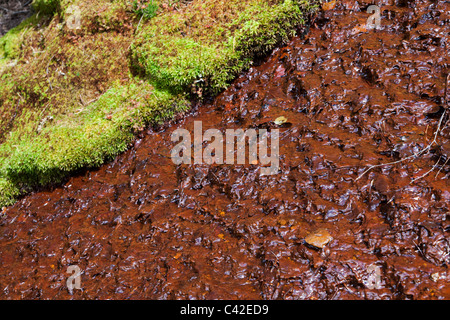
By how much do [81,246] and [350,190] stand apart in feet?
11.0

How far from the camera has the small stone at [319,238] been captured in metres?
3.28

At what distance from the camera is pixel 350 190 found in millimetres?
3646

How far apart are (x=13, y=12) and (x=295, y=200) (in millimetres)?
9597

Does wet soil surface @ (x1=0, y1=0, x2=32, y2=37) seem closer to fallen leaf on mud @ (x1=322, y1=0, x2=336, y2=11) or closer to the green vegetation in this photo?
the green vegetation

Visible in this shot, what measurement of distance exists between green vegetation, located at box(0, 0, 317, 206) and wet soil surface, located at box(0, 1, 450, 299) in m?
0.33

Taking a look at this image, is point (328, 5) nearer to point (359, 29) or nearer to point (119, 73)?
point (359, 29)

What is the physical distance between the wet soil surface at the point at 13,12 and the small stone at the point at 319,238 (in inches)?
378

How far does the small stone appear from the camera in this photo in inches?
129

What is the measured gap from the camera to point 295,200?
149 inches

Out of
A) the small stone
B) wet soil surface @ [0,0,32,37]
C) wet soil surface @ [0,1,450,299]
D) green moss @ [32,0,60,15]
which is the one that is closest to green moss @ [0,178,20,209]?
wet soil surface @ [0,1,450,299]

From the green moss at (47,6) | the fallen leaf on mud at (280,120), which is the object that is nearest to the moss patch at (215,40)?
the fallen leaf on mud at (280,120)

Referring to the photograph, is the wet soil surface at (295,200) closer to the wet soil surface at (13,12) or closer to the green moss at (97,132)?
the green moss at (97,132)

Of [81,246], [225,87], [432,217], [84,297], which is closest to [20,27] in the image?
[225,87]

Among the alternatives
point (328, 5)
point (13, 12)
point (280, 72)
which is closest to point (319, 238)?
point (280, 72)
